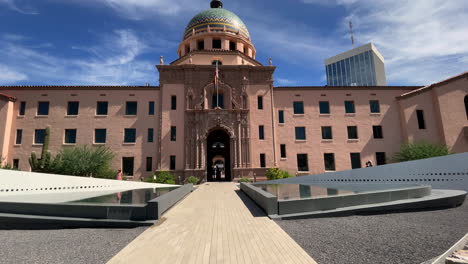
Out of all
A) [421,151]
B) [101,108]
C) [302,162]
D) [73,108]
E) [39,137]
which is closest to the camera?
[421,151]

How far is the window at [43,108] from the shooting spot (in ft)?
96.4

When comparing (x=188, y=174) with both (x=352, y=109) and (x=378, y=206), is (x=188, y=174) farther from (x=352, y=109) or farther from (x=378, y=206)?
(x=352, y=109)

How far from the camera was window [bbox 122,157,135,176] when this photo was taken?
28383 mm

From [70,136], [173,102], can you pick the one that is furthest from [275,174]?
[70,136]

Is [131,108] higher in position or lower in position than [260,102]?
lower

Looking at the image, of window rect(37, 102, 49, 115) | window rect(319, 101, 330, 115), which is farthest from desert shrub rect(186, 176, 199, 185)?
window rect(37, 102, 49, 115)

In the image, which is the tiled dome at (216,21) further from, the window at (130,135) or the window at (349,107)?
the window at (349,107)

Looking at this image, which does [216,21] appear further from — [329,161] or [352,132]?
[329,161]

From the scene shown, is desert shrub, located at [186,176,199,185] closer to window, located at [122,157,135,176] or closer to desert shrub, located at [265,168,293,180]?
window, located at [122,157,135,176]

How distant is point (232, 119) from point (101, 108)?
56.4 feet

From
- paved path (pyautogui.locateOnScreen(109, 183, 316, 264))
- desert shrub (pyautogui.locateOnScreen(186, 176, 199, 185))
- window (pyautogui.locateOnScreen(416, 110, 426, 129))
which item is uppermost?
window (pyautogui.locateOnScreen(416, 110, 426, 129))

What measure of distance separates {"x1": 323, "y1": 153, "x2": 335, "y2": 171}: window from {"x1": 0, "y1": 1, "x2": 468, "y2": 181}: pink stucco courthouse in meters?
0.12

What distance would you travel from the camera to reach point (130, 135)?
29.3 m

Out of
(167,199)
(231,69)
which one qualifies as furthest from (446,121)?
(167,199)
